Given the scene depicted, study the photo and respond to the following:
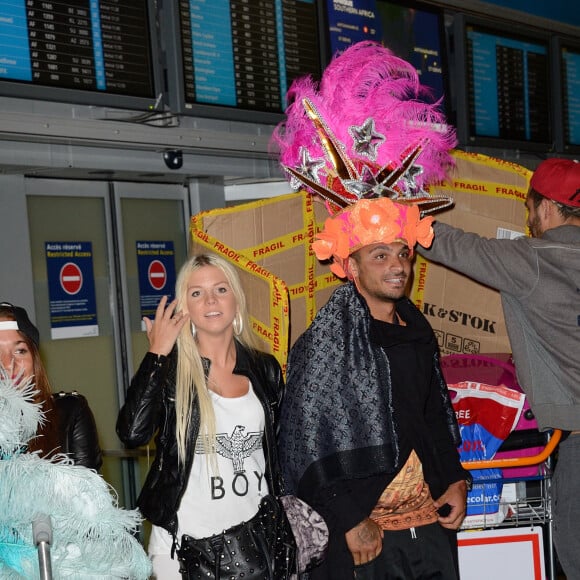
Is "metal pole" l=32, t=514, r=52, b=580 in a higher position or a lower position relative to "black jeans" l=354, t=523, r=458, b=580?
higher

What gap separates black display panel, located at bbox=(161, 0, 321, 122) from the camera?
11.9ft

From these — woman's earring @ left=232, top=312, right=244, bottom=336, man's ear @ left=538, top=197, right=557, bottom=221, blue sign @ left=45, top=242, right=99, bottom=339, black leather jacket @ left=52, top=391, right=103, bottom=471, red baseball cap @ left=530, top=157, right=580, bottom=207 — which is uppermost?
red baseball cap @ left=530, top=157, right=580, bottom=207

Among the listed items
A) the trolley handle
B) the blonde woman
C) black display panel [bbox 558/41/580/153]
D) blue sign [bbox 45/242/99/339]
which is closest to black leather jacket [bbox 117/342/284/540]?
the blonde woman

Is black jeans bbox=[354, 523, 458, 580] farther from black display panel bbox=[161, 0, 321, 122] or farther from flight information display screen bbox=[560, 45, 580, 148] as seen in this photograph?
flight information display screen bbox=[560, 45, 580, 148]

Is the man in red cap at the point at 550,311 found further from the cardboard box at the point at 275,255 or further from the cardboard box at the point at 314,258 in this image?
the cardboard box at the point at 275,255

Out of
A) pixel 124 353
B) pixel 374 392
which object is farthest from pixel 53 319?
pixel 374 392

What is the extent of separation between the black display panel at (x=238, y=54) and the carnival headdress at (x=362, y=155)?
64cm

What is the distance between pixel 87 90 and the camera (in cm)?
331

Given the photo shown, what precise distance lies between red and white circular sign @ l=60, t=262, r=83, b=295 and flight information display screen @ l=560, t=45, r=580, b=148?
3085 mm

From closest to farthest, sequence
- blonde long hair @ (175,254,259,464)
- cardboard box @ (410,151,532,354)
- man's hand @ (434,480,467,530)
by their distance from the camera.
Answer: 1. blonde long hair @ (175,254,259,464)
2. man's hand @ (434,480,467,530)
3. cardboard box @ (410,151,532,354)

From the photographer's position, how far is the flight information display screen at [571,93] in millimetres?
5527

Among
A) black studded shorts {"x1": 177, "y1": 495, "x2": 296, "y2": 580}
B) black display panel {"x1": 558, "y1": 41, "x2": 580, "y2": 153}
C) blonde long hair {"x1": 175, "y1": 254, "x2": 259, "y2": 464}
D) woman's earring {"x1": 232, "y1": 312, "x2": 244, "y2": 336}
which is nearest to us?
black studded shorts {"x1": 177, "y1": 495, "x2": 296, "y2": 580}

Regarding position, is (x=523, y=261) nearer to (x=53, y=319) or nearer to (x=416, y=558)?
(x=416, y=558)

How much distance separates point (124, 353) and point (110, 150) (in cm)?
104
